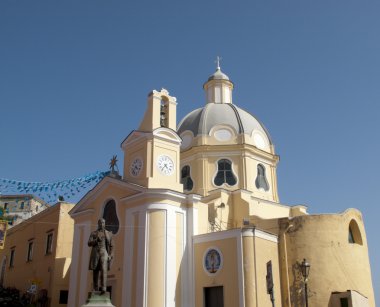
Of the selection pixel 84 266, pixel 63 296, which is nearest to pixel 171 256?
pixel 84 266

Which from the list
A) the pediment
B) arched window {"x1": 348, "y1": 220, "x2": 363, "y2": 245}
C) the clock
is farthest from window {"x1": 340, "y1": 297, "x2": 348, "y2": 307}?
the clock

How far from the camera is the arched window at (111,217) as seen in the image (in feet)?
80.2

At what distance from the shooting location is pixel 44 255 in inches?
1167

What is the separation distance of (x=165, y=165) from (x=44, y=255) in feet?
35.5

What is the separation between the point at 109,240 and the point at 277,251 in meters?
10.7

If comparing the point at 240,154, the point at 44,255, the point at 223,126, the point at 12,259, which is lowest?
the point at 44,255

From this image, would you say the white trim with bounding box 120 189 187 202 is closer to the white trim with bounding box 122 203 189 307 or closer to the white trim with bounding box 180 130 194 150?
the white trim with bounding box 122 203 189 307

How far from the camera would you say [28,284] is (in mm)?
30531

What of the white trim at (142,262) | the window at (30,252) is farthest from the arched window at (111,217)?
the window at (30,252)

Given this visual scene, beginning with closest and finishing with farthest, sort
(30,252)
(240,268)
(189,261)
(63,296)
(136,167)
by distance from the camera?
(240,268), (189,261), (136,167), (63,296), (30,252)

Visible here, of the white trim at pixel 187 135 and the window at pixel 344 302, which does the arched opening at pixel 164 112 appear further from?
the window at pixel 344 302

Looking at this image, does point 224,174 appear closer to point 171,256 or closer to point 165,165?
point 165,165

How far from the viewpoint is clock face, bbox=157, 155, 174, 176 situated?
24.2 meters

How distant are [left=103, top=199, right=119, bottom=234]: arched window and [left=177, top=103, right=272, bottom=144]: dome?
26.4 ft
